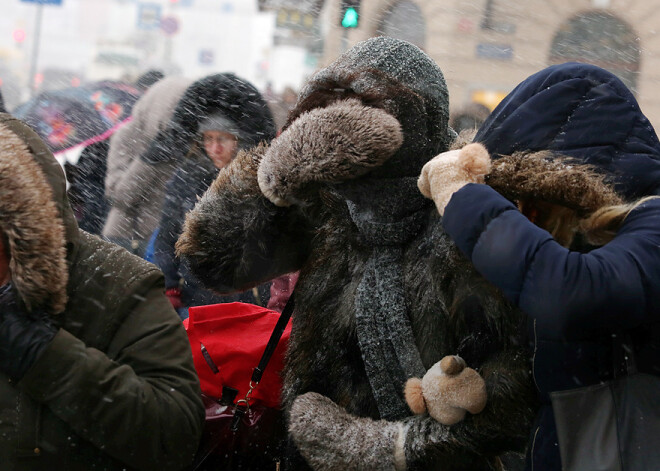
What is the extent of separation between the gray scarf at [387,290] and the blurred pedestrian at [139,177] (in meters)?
2.24

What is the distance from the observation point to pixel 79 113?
5102 mm

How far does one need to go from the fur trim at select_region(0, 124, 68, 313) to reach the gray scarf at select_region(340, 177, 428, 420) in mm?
795

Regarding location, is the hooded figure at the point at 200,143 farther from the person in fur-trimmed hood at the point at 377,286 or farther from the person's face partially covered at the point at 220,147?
the person in fur-trimmed hood at the point at 377,286

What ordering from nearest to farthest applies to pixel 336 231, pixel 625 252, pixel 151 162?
pixel 625 252, pixel 336 231, pixel 151 162

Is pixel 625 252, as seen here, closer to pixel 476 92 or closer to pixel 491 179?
pixel 491 179

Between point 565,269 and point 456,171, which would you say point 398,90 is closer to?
point 456,171

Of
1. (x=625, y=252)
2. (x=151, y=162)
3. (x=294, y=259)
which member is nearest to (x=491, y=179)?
(x=625, y=252)

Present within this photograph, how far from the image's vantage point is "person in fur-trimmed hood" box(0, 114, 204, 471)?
1.97m

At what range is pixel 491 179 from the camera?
1.93 m

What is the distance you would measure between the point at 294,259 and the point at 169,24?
54.0 feet

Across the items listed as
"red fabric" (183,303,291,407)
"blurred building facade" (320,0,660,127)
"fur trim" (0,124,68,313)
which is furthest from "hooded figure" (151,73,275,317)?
"blurred building facade" (320,0,660,127)

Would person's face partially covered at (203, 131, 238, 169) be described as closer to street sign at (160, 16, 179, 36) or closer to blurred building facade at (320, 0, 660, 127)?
blurred building facade at (320, 0, 660, 127)

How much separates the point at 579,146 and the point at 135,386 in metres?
1.22

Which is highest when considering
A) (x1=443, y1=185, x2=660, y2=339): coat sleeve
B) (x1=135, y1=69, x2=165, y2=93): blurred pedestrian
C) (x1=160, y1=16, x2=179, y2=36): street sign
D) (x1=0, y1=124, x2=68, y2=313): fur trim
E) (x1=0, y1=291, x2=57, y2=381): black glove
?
(x1=443, y1=185, x2=660, y2=339): coat sleeve
